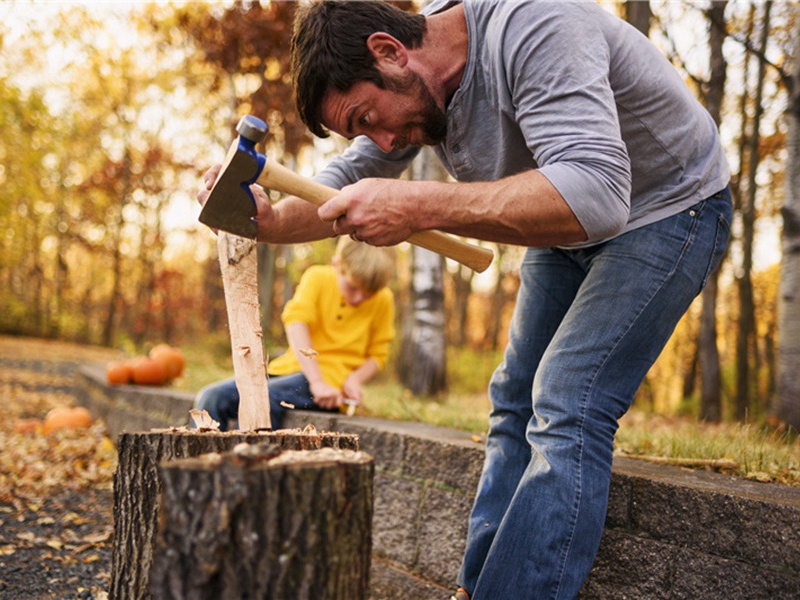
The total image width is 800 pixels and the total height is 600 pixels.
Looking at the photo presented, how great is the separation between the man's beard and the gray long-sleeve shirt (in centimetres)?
4

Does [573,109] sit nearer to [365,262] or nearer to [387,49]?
[387,49]

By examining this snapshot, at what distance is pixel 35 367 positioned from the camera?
11742 mm

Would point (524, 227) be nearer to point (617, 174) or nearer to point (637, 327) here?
point (617, 174)

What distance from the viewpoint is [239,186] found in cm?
188

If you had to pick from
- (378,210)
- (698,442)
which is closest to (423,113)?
(378,210)

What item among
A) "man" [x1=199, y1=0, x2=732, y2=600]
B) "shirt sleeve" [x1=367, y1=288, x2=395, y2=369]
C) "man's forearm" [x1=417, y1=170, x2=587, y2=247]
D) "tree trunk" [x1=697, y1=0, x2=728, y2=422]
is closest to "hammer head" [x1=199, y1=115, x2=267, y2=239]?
"man" [x1=199, y1=0, x2=732, y2=600]


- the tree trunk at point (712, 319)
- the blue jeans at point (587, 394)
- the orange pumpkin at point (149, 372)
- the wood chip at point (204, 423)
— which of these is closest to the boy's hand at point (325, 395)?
the wood chip at point (204, 423)

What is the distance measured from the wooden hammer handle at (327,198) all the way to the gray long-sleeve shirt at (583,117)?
0.24m

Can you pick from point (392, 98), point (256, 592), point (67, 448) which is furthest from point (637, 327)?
point (67, 448)

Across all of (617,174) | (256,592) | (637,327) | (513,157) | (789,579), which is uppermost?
(513,157)

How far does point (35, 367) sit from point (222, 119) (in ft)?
26.1

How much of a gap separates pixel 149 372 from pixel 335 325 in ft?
10.1

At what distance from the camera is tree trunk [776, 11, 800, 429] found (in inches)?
176

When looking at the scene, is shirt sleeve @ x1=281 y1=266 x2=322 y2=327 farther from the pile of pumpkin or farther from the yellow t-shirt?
the pile of pumpkin
